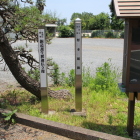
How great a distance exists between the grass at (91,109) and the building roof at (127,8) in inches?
70.4

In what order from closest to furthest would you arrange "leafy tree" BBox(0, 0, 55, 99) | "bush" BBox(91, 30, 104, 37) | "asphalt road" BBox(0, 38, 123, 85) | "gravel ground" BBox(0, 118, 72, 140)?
"gravel ground" BBox(0, 118, 72, 140), "leafy tree" BBox(0, 0, 55, 99), "asphalt road" BBox(0, 38, 123, 85), "bush" BBox(91, 30, 104, 37)

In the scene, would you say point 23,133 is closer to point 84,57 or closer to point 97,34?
point 84,57

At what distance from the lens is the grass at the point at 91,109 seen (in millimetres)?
3427

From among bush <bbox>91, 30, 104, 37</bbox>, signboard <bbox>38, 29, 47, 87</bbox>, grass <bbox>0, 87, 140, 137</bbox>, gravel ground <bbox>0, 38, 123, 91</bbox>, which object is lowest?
grass <bbox>0, 87, 140, 137</bbox>

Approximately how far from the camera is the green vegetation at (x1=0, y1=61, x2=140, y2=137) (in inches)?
136

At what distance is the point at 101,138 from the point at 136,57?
122cm

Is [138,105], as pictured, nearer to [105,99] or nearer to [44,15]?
[105,99]

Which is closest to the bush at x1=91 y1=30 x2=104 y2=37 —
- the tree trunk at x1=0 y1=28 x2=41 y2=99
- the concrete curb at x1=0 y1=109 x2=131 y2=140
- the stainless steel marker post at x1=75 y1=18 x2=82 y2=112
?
the tree trunk at x1=0 y1=28 x2=41 y2=99

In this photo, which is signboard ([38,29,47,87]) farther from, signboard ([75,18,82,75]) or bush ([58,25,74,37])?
bush ([58,25,74,37])

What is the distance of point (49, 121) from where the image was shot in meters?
3.34

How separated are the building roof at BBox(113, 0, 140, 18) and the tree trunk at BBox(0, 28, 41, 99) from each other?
2.27 meters

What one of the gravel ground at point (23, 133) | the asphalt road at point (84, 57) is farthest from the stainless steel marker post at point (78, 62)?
the asphalt road at point (84, 57)

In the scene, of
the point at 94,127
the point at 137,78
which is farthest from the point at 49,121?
the point at 137,78

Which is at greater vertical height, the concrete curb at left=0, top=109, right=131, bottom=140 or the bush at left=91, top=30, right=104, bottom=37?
the bush at left=91, top=30, right=104, bottom=37
